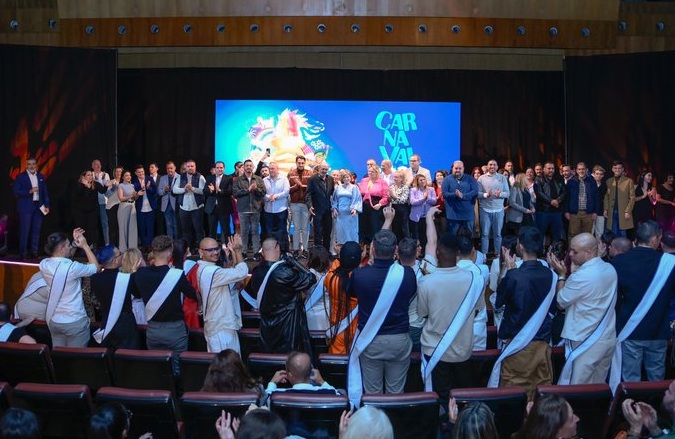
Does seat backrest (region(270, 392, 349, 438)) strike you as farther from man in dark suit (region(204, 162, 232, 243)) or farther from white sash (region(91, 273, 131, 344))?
man in dark suit (region(204, 162, 232, 243))

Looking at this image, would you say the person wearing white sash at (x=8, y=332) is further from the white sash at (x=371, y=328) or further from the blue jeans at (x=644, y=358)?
the blue jeans at (x=644, y=358)

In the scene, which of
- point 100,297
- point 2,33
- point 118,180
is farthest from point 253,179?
point 2,33

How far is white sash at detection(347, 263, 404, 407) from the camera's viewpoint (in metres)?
4.94

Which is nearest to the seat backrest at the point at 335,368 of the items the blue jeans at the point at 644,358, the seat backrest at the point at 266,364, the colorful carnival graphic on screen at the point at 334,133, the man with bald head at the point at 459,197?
the seat backrest at the point at 266,364

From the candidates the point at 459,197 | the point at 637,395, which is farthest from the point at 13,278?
the point at 637,395

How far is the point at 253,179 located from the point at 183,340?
5813 millimetres

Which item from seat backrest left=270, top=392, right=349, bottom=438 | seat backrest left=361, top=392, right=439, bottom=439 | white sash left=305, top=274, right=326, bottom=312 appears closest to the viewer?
seat backrest left=270, top=392, right=349, bottom=438

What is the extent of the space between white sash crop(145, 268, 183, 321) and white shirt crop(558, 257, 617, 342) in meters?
2.70

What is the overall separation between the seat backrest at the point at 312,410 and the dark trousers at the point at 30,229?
9129 mm

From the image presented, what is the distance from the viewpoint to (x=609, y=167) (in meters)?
14.2

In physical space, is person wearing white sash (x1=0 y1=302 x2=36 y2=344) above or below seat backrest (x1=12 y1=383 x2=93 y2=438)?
above

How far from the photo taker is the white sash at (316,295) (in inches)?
240

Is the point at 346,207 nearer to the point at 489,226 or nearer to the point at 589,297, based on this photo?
the point at 489,226

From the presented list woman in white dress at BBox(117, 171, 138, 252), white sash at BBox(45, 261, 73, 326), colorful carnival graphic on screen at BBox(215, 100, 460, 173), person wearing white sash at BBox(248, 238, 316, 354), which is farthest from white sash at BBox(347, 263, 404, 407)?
colorful carnival graphic on screen at BBox(215, 100, 460, 173)
